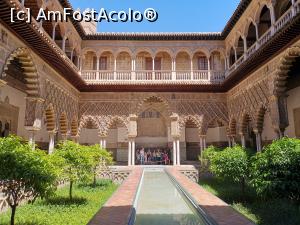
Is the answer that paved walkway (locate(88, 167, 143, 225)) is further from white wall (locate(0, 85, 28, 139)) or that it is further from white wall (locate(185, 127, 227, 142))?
white wall (locate(185, 127, 227, 142))

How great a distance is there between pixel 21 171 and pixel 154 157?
1787 cm

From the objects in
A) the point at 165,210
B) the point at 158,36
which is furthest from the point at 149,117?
the point at 165,210

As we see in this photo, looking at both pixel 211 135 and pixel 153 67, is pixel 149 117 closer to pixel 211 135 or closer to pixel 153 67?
pixel 211 135

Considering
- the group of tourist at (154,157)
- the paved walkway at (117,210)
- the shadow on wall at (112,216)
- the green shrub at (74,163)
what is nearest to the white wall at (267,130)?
the group of tourist at (154,157)

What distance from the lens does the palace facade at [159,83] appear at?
11453 mm

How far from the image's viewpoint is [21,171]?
4.71m

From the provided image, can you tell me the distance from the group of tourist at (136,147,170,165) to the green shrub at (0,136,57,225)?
16.2 metres

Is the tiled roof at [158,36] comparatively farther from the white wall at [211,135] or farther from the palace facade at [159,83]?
the white wall at [211,135]

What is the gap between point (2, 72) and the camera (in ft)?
26.6

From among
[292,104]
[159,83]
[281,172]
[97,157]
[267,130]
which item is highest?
[159,83]

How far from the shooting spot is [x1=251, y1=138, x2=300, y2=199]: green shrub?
594cm

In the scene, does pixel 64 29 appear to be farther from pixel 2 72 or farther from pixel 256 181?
pixel 256 181

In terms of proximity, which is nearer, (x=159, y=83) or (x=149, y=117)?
(x=159, y=83)

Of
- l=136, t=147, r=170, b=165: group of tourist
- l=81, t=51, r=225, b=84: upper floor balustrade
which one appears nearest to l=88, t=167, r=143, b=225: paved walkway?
l=81, t=51, r=225, b=84: upper floor balustrade
